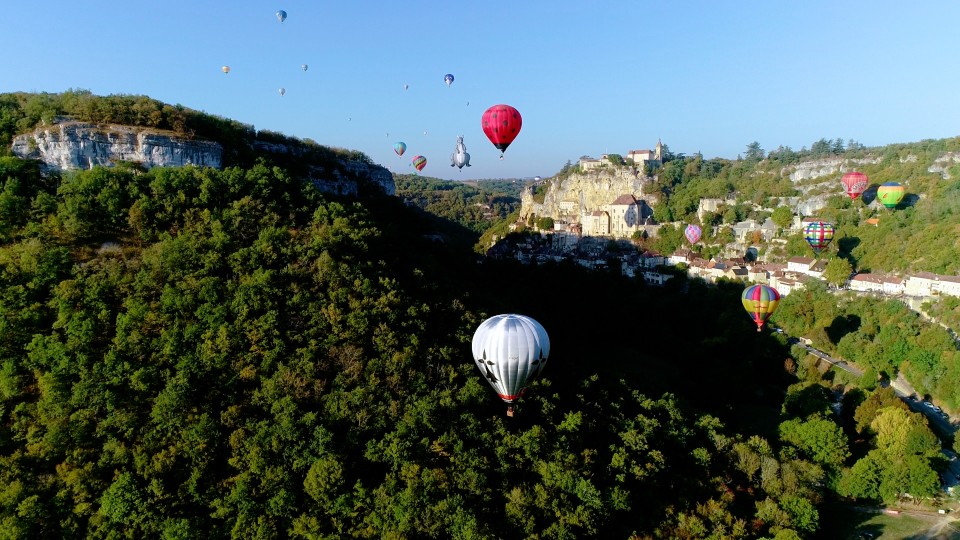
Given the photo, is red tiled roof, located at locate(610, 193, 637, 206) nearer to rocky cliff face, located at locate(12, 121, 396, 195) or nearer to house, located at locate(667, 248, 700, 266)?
house, located at locate(667, 248, 700, 266)

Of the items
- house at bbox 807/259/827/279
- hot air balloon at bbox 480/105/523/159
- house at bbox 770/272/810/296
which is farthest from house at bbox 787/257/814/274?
hot air balloon at bbox 480/105/523/159

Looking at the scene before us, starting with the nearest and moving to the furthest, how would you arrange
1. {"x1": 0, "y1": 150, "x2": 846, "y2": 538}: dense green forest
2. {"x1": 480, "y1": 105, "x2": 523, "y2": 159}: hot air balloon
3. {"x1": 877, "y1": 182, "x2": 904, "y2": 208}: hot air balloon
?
1. {"x1": 0, "y1": 150, "x2": 846, "y2": 538}: dense green forest
2. {"x1": 480, "y1": 105, "x2": 523, "y2": 159}: hot air balloon
3. {"x1": 877, "y1": 182, "x2": 904, "y2": 208}: hot air balloon

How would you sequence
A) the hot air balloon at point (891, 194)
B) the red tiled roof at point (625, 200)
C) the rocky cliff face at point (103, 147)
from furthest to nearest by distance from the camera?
the red tiled roof at point (625, 200) < the hot air balloon at point (891, 194) < the rocky cliff face at point (103, 147)

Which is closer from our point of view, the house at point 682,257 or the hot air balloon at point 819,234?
the hot air balloon at point 819,234

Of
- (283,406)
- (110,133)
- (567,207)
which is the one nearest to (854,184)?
(567,207)

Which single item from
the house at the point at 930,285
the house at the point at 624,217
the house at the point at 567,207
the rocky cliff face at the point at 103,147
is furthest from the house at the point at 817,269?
the rocky cliff face at the point at 103,147

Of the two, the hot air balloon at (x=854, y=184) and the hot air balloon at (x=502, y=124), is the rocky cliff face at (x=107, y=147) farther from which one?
the hot air balloon at (x=854, y=184)

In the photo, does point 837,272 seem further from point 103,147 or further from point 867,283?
point 103,147
